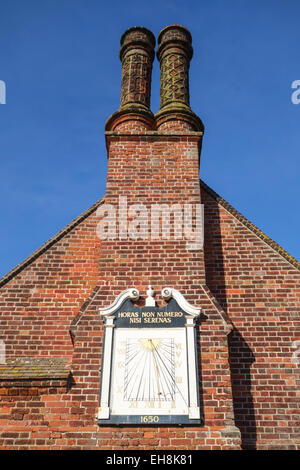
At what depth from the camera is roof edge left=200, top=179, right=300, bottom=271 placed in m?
7.39

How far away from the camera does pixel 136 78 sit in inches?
396

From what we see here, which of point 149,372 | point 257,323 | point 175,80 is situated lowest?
point 149,372

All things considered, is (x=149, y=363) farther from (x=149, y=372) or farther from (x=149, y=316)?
(x=149, y=316)

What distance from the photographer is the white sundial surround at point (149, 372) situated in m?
5.39

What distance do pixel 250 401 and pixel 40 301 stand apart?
346 cm

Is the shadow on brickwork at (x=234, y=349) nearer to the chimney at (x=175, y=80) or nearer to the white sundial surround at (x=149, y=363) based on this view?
the white sundial surround at (x=149, y=363)

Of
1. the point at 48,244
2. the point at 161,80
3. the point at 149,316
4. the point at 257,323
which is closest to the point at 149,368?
the point at 149,316

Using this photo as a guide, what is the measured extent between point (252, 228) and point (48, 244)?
11.5 ft

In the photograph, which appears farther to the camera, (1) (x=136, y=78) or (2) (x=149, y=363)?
(1) (x=136, y=78)

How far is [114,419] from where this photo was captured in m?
5.30

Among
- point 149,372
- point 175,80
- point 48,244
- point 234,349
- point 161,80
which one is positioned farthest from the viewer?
point 161,80

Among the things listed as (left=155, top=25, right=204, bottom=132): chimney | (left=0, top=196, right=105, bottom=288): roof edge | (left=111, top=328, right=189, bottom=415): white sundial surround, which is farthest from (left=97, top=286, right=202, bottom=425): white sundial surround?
(left=155, top=25, right=204, bottom=132): chimney

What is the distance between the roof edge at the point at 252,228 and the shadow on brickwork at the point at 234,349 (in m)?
0.17
